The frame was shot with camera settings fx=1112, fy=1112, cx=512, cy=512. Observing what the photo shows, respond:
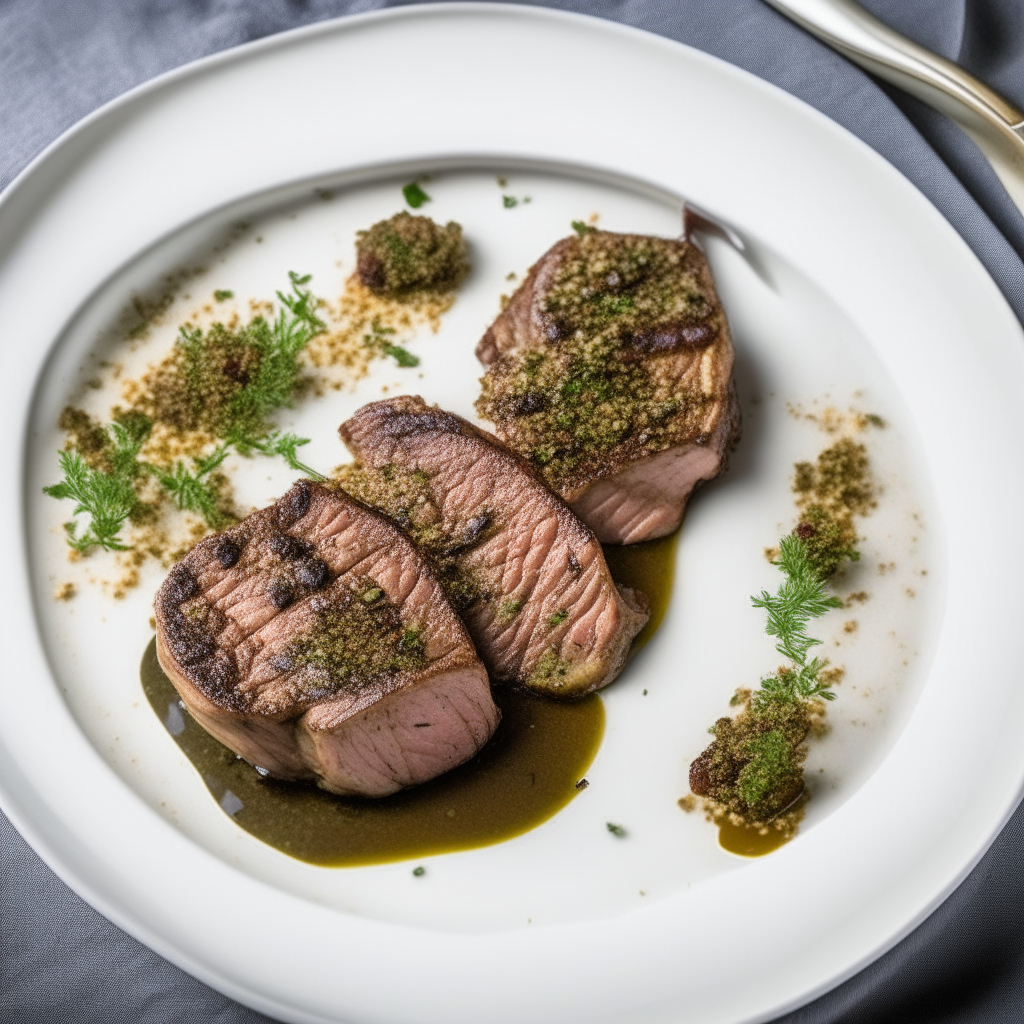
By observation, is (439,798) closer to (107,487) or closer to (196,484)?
(196,484)

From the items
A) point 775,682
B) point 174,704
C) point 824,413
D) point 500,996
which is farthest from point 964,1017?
point 174,704

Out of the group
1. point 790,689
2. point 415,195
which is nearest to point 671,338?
point 415,195

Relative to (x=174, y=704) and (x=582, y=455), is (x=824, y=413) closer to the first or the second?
(x=582, y=455)

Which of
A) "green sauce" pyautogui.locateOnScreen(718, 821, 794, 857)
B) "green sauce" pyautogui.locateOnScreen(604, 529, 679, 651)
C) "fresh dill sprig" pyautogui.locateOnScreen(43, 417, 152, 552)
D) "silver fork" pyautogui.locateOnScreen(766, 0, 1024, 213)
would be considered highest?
"silver fork" pyautogui.locateOnScreen(766, 0, 1024, 213)

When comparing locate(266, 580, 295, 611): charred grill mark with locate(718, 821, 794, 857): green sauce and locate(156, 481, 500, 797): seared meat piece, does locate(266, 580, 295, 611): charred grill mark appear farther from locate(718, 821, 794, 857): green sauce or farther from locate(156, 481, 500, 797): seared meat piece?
locate(718, 821, 794, 857): green sauce

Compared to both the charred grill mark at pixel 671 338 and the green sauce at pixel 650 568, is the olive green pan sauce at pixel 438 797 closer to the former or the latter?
the green sauce at pixel 650 568

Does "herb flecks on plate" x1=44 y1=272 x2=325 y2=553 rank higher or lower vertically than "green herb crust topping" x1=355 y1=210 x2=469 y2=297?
lower

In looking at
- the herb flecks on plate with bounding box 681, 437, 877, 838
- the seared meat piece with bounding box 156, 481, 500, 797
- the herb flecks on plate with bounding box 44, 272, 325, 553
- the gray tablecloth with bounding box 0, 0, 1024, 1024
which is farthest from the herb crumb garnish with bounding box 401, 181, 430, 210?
the herb flecks on plate with bounding box 681, 437, 877, 838
